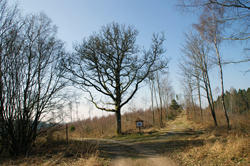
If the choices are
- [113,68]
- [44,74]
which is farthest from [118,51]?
[44,74]

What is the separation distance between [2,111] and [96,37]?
35.4 feet

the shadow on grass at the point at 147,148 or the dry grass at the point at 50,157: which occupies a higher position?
the dry grass at the point at 50,157

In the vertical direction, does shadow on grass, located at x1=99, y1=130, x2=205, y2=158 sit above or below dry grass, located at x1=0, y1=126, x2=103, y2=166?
below

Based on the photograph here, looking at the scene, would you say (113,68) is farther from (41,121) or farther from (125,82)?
(41,121)

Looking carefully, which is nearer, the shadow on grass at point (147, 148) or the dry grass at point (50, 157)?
the dry grass at point (50, 157)

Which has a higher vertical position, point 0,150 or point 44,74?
point 44,74

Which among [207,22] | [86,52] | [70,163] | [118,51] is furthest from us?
[118,51]

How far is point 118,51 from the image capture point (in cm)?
1667

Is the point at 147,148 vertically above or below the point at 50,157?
below

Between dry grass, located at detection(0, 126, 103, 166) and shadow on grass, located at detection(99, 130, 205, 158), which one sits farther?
shadow on grass, located at detection(99, 130, 205, 158)

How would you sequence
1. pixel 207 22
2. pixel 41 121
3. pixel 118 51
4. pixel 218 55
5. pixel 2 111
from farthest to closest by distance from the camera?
1. pixel 118 51
2. pixel 218 55
3. pixel 41 121
4. pixel 2 111
5. pixel 207 22

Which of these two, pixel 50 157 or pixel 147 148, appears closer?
pixel 50 157

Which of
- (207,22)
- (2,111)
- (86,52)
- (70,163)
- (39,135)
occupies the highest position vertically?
(86,52)

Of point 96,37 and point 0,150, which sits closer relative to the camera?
point 0,150
